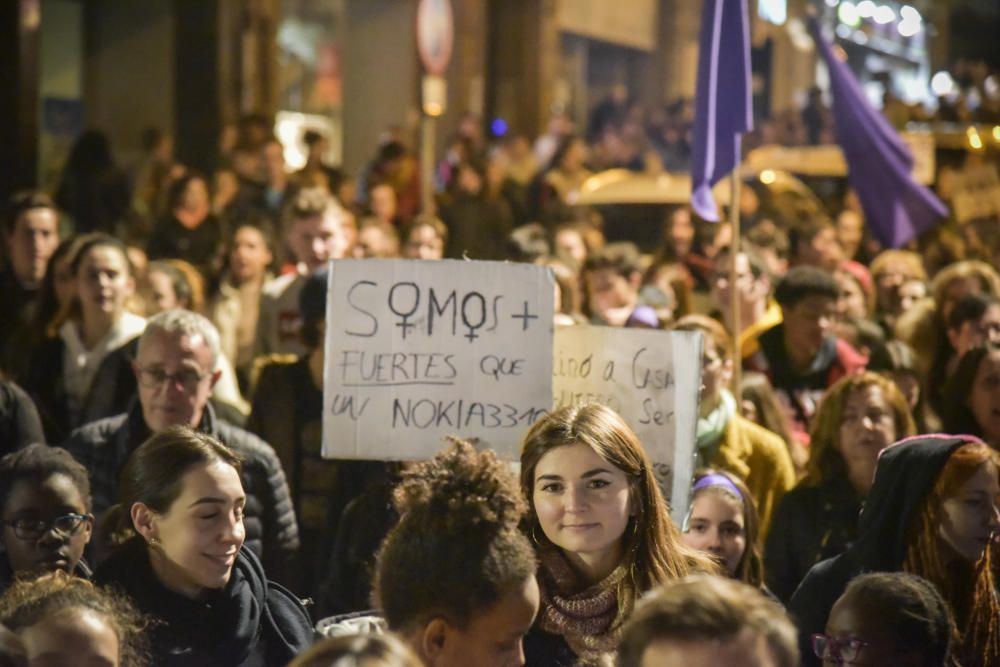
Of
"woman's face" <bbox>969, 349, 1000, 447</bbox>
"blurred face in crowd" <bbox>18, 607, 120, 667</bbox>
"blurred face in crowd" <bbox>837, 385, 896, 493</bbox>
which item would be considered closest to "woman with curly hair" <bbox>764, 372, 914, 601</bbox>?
"blurred face in crowd" <bbox>837, 385, 896, 493</bbox>

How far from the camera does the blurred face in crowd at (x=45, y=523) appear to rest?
5047mm

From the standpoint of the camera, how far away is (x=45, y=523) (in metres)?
5.09

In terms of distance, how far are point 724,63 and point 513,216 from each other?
27.8 ft

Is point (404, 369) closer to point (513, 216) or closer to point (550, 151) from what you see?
point (513, 216)

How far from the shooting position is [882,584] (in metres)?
4.58

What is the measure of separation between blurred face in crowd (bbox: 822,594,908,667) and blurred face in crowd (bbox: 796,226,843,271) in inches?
321

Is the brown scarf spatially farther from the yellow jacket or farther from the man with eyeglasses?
the yellow jacket

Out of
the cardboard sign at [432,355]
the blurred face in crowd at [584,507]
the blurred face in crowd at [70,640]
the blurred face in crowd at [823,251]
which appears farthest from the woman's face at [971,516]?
the blurred face in crowd at [823,251]

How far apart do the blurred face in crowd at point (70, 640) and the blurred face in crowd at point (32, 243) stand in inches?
236

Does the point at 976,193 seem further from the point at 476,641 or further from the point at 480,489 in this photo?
the point at 476,641

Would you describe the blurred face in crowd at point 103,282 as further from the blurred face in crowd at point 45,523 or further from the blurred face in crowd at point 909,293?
the blurred face in crowd at point 909,293

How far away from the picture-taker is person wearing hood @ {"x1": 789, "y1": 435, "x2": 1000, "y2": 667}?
543cm

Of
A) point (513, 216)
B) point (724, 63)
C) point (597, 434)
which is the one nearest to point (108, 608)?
point (597, 434)

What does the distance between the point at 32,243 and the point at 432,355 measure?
4.08 meters
